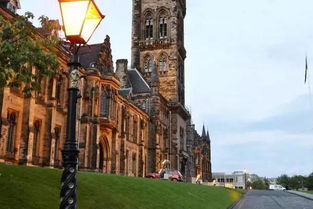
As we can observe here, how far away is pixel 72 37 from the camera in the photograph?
6578 millimetres

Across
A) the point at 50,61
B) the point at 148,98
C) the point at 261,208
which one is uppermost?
the point at 148,98

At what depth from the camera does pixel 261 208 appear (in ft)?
97.7

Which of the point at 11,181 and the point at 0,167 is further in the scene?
the point at 0,167

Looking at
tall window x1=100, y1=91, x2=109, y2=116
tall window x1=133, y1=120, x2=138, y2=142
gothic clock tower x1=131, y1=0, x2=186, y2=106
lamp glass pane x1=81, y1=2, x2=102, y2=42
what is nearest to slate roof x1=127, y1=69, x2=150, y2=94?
gothic clock tower x1=131, y1=0, x2=186, y2=106

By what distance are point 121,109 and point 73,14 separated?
48.4 metres

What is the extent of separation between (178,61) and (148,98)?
1475 centimetres

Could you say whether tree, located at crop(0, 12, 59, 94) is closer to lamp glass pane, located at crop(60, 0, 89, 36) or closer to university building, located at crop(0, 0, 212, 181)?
university building, located at crop(0, 0, 212, 181)

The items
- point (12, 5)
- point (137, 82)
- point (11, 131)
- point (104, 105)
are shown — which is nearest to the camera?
point (11, 131)

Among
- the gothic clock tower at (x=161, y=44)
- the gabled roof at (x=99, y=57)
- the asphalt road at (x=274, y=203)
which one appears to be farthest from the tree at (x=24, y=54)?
the gothic clock tower at (x=161, y=44)

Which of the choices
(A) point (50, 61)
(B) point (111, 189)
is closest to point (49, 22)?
(A) point (50, 61)

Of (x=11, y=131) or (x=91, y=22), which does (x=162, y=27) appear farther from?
(x=91, y=22)

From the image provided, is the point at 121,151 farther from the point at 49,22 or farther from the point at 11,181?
the point at 49,22

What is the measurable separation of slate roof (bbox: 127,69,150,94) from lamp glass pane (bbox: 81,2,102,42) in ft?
208

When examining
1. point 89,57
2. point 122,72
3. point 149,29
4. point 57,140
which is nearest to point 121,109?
point 89,57
